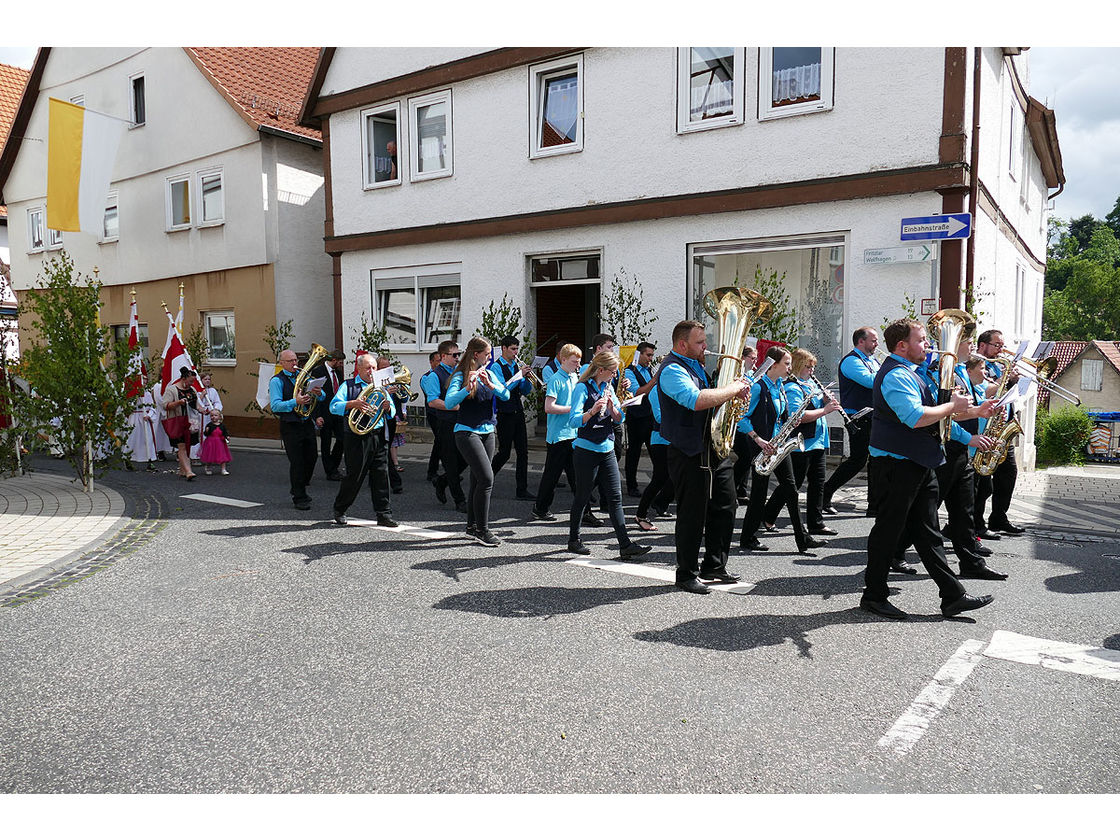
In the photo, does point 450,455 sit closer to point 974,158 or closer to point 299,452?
point 299,452

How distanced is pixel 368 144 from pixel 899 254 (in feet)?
36.5

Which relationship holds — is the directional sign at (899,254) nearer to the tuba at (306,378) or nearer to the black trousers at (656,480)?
the black trousers at (656,480)

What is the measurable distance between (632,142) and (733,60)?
1.99m

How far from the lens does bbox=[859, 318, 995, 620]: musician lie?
5.29 metres

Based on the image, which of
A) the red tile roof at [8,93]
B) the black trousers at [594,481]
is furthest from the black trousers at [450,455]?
the red tile roof at [8,93]

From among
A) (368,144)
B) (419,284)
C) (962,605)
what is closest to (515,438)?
(962,605)

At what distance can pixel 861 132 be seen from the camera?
11391mm

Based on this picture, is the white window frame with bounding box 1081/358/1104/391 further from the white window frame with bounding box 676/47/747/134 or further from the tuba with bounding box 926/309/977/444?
the tuba with bounding box 926/309/977/444

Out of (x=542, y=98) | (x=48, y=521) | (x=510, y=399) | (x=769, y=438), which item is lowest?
(x=48, y=521)

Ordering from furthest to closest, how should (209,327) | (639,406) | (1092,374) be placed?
1. (1092,374)
2. (209,327)
3. (639,406)

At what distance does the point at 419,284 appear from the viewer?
55.1 feet

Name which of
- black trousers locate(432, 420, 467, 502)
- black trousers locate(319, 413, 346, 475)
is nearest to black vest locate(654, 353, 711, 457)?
black trousers locate(432, 420, 467, 502)

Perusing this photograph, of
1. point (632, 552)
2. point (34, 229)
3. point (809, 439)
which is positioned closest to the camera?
point (632, 552)

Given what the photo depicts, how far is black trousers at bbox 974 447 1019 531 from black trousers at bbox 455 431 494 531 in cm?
456
